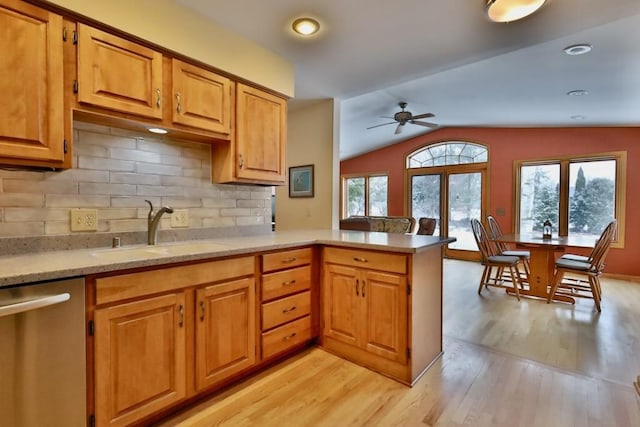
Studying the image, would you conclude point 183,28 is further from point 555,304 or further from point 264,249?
point 555,304

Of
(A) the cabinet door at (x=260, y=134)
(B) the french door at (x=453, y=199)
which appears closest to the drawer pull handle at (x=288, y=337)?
(A) the cabinet door at (x=260, y=134)

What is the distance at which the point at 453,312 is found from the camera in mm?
3328

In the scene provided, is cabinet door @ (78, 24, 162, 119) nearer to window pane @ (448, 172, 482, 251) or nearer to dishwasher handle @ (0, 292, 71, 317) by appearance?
dishwasher handle @ (0, 292, 71, 317)

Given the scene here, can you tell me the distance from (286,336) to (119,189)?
1.40 metres

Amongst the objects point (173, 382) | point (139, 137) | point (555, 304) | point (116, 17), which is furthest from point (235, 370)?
point (555, 304)

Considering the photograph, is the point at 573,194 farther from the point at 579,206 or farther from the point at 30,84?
the point at 30,84

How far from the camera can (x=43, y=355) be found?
1.18m

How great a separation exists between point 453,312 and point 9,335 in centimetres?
339

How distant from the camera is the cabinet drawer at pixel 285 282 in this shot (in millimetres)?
2012

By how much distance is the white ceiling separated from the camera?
190 centimetres

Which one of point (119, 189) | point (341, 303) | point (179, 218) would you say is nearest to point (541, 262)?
point (341, 303)

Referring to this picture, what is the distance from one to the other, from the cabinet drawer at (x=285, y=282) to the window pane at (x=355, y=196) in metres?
6.32

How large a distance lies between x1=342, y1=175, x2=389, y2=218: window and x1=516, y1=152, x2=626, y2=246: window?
2981 millimetres

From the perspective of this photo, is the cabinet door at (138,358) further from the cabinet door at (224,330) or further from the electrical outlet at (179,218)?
the electrical outlet at (179,218)
